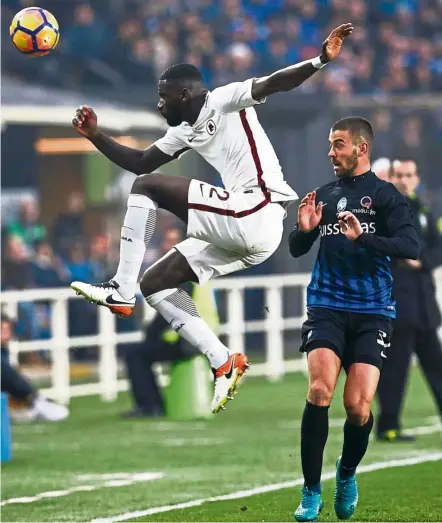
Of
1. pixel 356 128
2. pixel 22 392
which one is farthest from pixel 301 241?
pixel 22 392

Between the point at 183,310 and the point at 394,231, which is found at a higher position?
Result: the point at 394,231

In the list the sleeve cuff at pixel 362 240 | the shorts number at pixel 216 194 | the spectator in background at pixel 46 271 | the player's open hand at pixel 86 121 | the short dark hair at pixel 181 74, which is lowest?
the spectator in background at pixel 46 271

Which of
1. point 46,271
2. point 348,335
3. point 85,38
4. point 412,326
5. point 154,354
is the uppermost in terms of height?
point 85,38

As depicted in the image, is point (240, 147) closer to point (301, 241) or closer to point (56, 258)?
point (301, 241)

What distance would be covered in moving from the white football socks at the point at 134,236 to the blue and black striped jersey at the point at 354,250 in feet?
2.71

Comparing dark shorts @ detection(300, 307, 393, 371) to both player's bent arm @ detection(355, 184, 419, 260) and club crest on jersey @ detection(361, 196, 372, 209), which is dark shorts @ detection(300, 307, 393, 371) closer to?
player's bent arm @ detection(355, 184, 419, 260)

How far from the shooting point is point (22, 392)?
14.3m

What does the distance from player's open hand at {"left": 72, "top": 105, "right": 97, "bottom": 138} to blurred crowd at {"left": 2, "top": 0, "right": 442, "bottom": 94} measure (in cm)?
1489

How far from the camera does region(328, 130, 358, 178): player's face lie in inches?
322

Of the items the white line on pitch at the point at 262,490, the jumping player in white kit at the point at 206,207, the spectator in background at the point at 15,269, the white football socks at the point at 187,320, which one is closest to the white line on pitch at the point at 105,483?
the white line on pitch at the point at 262,490

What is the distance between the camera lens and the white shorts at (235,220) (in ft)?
26.7

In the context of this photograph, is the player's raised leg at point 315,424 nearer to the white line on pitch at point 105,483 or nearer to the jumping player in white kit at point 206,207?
the jumping player in white kit at point 206,207

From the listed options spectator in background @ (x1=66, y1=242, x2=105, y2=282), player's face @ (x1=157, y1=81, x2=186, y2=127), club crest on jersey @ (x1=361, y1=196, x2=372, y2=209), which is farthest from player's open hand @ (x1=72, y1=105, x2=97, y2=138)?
spectator in background @ (x1=66, y1=242, x2=105, y2=282)

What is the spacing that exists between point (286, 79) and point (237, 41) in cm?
1831
